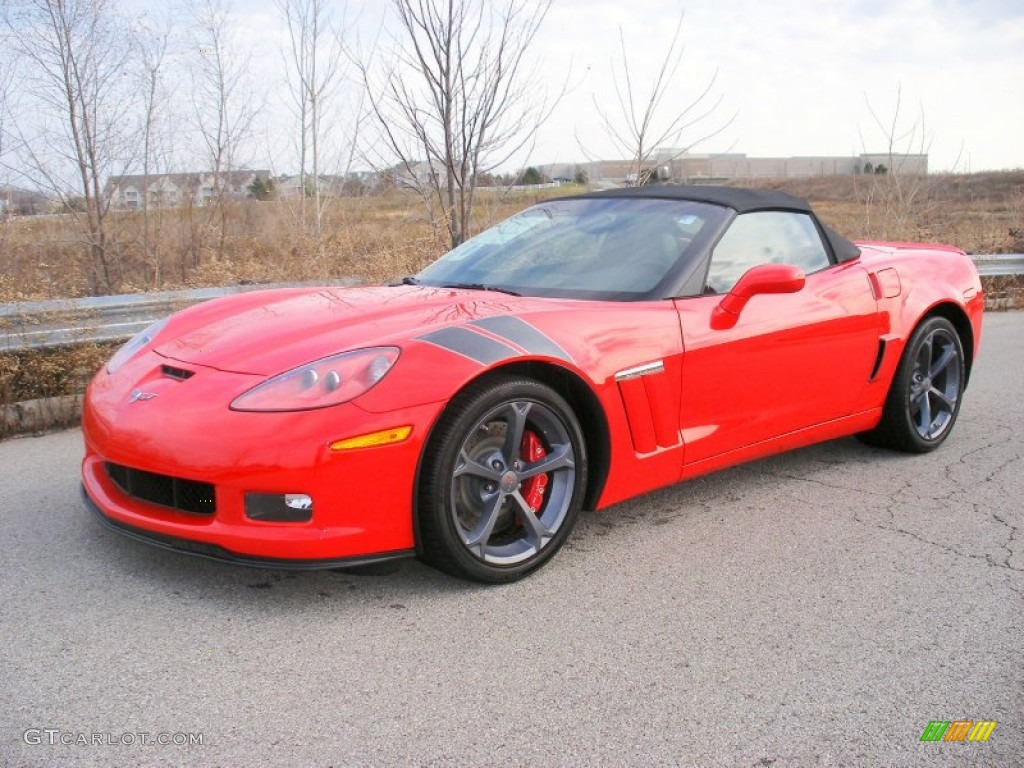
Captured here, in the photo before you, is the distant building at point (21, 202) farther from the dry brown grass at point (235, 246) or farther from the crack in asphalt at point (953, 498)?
the crack in asphalt at point (953, 498)

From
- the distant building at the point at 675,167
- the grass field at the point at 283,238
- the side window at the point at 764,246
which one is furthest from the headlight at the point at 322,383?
the distant building at the point at 675,167

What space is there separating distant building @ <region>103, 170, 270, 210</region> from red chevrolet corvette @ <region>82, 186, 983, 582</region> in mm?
7131

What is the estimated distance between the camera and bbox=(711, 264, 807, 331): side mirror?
341cm

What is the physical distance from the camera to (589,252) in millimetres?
3750

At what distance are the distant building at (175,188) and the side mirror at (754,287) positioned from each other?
8.26 meters

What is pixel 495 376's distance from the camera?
2.93 meters

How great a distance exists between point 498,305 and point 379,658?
1.31 metres

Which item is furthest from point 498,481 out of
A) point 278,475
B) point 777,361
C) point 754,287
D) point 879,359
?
point 879,359

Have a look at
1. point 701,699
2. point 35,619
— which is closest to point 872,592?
point 701,699

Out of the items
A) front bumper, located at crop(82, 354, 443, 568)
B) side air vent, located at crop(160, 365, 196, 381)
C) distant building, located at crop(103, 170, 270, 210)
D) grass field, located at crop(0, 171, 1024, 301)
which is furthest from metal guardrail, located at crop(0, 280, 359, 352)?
distant building, located at crop(103, 170, 270, 210)

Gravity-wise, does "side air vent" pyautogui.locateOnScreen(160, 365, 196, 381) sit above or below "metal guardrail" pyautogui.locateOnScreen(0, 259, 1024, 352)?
above

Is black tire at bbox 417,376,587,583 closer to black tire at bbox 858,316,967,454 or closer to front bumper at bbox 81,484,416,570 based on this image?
front bumper at bbox 81,484,416,570

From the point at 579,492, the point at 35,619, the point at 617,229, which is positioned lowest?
the point at 35,619

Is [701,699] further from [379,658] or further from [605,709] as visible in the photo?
[379,658]
